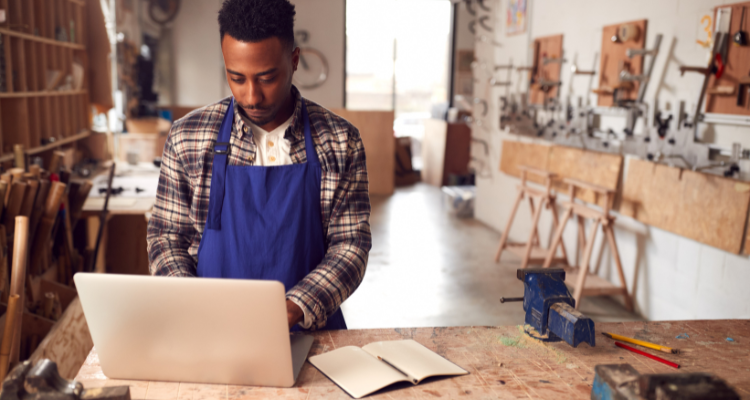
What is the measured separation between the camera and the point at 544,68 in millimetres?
4578

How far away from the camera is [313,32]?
8.07 m

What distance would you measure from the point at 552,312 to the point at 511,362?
0.54ft

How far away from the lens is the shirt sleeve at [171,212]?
1.35 meters

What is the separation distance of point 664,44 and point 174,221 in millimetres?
2990

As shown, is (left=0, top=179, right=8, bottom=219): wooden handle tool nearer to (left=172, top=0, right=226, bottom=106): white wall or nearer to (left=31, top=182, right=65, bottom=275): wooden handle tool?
(left=31, top=182, right=65, bottom=275): wooden handle tool

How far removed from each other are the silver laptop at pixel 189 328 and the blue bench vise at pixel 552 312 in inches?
23.3

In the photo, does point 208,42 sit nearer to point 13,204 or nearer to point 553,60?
point 553,60

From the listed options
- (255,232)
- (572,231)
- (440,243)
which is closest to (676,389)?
(255,232)

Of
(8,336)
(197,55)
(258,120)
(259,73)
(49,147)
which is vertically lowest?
(8,336)

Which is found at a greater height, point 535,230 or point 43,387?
point 43,387

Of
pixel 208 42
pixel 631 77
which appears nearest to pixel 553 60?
pixel 631 77

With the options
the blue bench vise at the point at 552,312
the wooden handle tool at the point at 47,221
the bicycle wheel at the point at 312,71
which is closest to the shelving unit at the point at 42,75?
the wooden handle tool at the point at 47,221

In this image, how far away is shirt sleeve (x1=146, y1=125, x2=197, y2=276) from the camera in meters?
1.35

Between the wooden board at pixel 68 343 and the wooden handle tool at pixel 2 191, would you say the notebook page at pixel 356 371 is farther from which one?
the wooden handle tool at pixel 2 191
